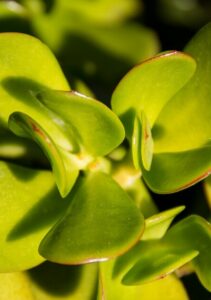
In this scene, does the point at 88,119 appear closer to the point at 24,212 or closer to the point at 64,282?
the point at 24,212

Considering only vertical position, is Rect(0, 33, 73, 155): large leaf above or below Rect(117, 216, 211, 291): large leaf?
above

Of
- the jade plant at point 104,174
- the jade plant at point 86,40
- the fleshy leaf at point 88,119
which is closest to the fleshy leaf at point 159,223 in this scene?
the jade plant at point 104,174

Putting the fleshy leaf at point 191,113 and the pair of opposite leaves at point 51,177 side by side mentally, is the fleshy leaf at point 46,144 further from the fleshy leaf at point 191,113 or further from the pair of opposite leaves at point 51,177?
the fleshy leaf at point 191,113

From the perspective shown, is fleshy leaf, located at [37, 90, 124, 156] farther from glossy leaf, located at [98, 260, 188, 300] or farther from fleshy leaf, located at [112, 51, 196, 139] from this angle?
glossy leaf, located at [98, 260, 188, 300]

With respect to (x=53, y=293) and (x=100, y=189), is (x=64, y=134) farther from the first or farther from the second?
(x=53, y=293)

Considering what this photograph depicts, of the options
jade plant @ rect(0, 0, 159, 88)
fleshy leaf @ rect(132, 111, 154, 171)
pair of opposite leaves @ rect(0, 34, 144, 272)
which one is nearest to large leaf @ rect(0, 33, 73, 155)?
pair of opposite leaves @ rect(0, 34, 144, 272)

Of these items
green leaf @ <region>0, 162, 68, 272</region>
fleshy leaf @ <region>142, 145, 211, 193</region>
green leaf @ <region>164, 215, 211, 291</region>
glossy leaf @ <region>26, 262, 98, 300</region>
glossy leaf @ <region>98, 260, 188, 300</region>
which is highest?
fleshy leaf @ <region>142, 145, 211, 193</region>

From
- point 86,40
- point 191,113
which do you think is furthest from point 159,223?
point 86,40
